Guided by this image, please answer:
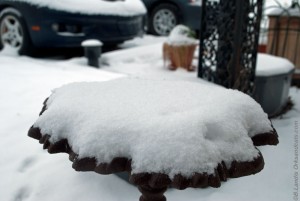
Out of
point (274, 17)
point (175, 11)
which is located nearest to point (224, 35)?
point (274, 17)

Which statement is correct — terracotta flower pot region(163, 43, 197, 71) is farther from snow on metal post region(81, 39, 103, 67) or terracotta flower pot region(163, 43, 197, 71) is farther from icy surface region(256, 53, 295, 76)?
icy surface region(256, 53, 295, 76)

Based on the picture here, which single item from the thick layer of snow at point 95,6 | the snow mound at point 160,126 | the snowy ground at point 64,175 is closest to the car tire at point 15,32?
the thick layer of snow at point 95,6

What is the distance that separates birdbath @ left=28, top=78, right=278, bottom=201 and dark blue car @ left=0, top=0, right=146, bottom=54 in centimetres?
362

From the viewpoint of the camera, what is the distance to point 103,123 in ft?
3.89

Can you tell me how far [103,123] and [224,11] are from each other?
2120 millimetres

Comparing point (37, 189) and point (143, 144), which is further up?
point (143, 144)

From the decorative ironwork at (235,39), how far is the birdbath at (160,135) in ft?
4.97

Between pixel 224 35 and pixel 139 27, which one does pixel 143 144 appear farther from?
pixel 139 27

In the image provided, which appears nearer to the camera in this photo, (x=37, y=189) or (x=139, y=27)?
(x=37, y=189)

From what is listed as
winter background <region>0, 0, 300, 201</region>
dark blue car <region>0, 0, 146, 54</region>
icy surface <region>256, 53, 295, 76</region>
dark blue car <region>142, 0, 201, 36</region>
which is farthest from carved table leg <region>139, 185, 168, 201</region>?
dark blue car <region>142, 0, 201, 36</region>

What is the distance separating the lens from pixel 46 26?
486 cm

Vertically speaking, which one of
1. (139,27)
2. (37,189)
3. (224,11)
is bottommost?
(37,189)

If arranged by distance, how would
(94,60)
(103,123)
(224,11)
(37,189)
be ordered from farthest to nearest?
(94,60) → (224,11) → (37,189) → (103,123)

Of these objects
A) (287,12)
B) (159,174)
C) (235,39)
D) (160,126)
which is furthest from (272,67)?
(159,174)
